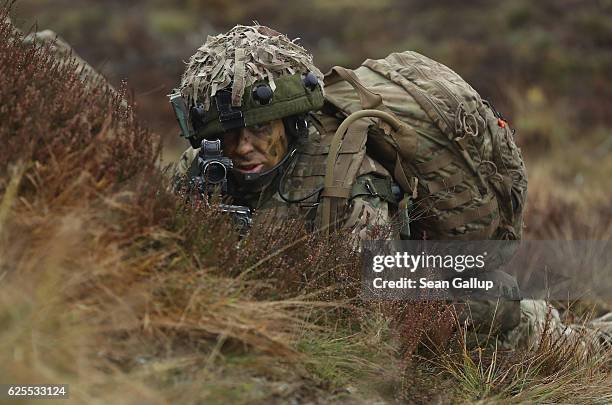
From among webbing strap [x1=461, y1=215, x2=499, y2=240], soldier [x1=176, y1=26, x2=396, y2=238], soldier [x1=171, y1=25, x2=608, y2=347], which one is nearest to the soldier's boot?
soldier [x1=171, y1=25, x2=608, y2=347]

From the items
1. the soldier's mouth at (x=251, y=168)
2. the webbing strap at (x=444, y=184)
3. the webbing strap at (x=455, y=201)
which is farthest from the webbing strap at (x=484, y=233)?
the soldier's mouth at (x=251, y=168)

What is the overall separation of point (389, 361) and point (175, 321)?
94 cm

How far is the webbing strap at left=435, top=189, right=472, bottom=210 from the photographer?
510cm

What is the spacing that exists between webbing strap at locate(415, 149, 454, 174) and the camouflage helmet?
2.09 ft

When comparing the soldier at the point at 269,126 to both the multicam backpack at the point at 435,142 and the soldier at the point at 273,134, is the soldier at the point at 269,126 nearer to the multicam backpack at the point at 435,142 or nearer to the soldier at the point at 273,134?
the soldier at the point at 273,134

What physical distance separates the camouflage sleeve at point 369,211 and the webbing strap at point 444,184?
0.32m

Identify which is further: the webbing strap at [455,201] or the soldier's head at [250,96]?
the webbing strap at [455,201]

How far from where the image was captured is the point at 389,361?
3.83 m

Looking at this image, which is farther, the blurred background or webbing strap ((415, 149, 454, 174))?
the blurred background

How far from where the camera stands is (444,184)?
16.6 ft

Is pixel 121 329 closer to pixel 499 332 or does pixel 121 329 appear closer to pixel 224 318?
pixel 224 318

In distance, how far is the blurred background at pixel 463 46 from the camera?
14.5 meters

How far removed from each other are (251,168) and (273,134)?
200mm

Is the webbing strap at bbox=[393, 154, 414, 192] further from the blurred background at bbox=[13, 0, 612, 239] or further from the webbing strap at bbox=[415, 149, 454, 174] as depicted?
the blurred background at bbox=[13, 0, 612, 239]
